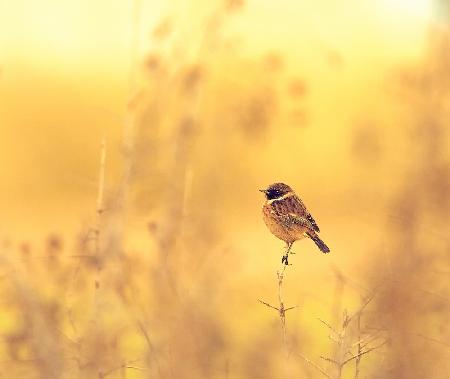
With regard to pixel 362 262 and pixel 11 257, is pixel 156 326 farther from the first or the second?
pixel 362 262

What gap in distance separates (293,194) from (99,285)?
93cm

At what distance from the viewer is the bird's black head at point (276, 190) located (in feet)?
7.44

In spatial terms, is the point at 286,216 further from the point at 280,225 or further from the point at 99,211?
the point at 99,211

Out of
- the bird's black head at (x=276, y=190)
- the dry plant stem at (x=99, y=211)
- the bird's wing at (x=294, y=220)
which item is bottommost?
the dry plant stem at (x=99, y=211)

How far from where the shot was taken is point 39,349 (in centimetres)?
271

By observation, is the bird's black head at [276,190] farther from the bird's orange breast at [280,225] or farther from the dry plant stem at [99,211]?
the dry plant stem at [99,211]

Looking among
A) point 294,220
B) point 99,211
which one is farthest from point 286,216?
point 99,211

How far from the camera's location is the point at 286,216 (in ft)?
7.55

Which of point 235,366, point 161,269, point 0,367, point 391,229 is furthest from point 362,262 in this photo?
point 0,367

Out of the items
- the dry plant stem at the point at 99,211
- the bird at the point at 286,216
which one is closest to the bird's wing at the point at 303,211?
the bird at the point at 286,216

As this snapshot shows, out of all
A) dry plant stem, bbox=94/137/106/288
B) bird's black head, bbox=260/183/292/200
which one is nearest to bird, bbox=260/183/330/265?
bird's black head, bbox=260/183/292/200

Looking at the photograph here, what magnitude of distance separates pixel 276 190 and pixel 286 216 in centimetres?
6

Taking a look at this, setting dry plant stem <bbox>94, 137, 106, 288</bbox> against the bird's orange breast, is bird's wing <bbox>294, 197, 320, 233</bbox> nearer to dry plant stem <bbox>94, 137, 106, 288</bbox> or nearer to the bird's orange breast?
the bird's orange breast

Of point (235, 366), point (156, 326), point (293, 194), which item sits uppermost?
point (293, 194)
